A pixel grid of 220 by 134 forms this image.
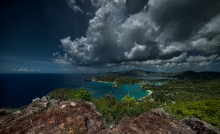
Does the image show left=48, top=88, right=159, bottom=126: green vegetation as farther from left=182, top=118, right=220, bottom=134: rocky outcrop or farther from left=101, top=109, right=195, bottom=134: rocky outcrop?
left=182, top=118, right=220, bottom=134: rocky outcrop

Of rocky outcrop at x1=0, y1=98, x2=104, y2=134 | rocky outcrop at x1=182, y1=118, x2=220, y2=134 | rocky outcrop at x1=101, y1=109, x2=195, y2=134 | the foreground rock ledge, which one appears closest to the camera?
rocky outcrop at x1=101, y1=109, x2=195, y2=134

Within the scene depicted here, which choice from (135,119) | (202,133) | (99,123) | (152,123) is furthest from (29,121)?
(202,133)

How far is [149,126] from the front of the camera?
14.7 meters

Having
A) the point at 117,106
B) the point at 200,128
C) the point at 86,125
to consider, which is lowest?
the point at 117,106

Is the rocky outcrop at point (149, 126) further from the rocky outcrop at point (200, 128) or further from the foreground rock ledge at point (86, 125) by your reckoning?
the rocky outcrop at point (200, 128)

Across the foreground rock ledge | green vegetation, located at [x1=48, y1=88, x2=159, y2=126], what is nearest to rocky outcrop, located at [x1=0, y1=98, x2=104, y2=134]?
the foreground rock ledge

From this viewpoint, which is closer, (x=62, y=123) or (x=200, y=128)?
(x=62, y=123)

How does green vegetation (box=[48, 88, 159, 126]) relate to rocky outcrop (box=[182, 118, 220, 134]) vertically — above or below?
below

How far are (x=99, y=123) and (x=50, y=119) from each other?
18.5ft

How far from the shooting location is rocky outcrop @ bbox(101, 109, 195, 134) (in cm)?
1390

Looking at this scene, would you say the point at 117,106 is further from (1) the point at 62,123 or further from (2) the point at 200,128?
(1) the point at 62,123

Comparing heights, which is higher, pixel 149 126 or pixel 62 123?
pixel 62 123

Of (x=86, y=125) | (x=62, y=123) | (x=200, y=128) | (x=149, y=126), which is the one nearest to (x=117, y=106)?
(x=200, y=128)

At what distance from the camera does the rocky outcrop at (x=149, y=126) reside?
1390 centimetres
